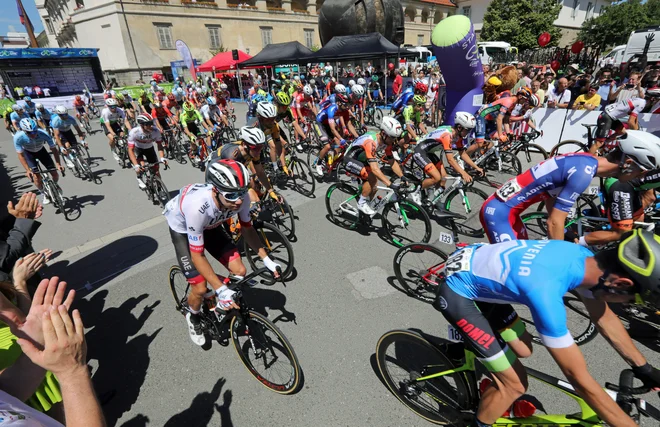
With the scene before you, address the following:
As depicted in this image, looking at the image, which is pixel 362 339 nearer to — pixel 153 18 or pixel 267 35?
pixel 153 18

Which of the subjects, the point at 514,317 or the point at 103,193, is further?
the point at 103,193

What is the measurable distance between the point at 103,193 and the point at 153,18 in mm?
40064

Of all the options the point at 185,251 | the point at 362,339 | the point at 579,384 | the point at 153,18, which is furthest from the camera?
the point at 153,18

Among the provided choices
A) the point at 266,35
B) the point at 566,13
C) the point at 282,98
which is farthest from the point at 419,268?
the point at 566,13

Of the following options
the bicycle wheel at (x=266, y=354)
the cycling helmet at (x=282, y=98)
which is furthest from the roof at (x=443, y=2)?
the bicycle wheel at (x=266, y=354)

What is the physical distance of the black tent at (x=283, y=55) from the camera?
779 inches

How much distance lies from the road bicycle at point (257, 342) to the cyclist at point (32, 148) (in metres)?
6.57

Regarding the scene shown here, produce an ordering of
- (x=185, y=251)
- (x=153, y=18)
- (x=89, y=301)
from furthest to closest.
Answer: (x=153, y=18) → (x=89, y=301) → (x=185, y=251)

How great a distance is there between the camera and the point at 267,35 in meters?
46.4

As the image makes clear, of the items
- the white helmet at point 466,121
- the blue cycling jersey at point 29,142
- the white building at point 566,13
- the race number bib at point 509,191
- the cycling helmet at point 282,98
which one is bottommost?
the race number bib at point 509,191

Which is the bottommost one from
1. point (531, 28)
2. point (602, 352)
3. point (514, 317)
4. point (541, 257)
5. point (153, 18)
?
point (602, 352)

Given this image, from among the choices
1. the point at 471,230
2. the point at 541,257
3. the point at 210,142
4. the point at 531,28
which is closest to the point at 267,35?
the point at 531,28

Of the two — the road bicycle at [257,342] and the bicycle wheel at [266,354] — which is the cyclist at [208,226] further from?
the bicycle wheel at [266,354]

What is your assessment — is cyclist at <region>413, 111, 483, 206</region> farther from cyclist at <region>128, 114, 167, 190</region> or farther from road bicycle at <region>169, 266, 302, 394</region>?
cyclist at <region>128, 114, 167, 190</region>
